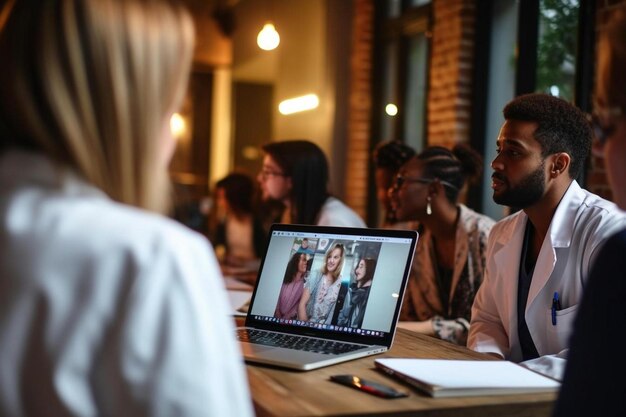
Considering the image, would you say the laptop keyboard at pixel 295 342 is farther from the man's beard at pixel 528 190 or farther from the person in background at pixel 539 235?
the man's beard at pixel 528 190

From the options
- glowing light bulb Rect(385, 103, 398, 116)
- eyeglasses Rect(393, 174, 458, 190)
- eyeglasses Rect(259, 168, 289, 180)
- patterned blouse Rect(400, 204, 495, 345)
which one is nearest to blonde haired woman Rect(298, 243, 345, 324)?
patterned blouse Rect(400, 204, 495, 345)

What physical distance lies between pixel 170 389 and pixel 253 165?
9409mm

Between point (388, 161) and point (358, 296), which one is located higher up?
point (388, 161)

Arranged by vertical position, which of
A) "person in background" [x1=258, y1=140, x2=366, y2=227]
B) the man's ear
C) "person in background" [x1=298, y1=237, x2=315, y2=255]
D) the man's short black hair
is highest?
the man's short black hair

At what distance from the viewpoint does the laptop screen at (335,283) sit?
187 centimetres

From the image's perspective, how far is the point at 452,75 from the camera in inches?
195

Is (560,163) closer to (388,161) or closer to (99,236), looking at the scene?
(388,161)

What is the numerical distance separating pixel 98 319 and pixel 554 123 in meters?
2.09

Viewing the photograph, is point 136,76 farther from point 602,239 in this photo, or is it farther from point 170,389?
point 602,239

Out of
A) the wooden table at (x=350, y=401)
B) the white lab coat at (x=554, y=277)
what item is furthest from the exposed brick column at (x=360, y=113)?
the wooden table at (x=350, y=401)

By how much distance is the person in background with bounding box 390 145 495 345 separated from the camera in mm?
3059

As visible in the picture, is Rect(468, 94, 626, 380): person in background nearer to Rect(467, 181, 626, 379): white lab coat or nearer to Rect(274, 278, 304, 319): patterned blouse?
Rect(467, 181, 626, 379): white lab coat

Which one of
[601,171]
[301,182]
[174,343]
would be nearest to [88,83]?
[174,343]

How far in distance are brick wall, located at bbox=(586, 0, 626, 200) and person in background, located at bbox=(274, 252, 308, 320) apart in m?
1.96
